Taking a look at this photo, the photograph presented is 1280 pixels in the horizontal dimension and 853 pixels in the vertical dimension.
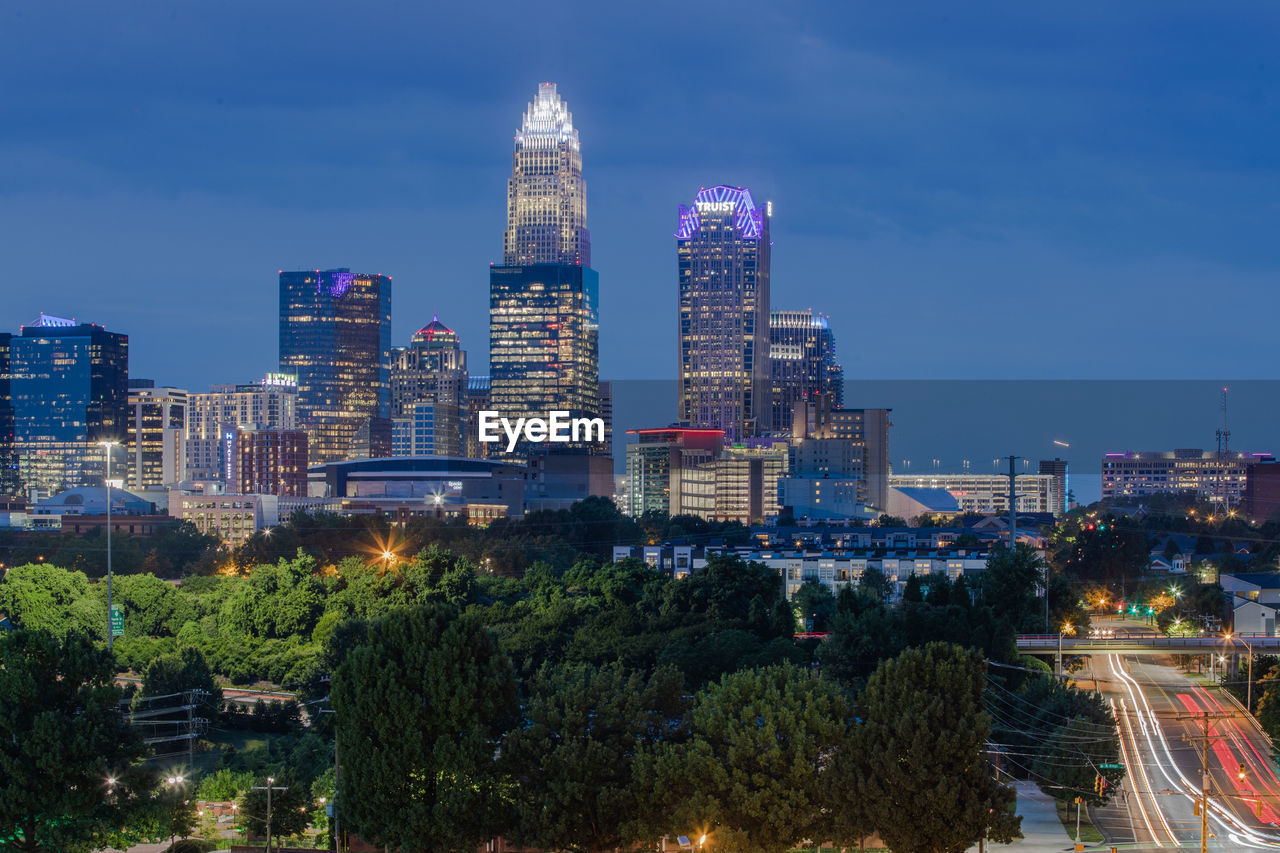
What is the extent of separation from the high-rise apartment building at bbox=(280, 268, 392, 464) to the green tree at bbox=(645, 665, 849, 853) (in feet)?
514

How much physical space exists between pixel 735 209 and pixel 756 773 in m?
145

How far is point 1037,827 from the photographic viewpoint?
2709 cm

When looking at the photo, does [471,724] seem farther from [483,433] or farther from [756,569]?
[483,433]

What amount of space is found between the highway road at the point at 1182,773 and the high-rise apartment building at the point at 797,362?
415 ft

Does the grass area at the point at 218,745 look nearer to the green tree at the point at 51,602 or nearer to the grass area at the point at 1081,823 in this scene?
the green tree at the point at 51,602

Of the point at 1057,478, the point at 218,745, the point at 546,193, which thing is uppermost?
the point at 546,193

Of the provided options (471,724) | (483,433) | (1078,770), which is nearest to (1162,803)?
(1078,770)

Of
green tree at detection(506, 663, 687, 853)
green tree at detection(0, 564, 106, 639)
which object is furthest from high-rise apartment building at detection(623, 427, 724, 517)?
green tree at detection(506, 663, 687, 853)

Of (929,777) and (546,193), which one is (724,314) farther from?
(929,777)

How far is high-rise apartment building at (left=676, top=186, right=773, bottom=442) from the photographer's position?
538ft

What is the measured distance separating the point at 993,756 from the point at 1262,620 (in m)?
24.6

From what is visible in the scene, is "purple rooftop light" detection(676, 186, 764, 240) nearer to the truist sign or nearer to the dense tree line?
the truist sign

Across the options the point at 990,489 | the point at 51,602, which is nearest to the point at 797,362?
the point at 990,489

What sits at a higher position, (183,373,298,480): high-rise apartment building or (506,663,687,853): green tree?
(183,373,298,480): high-rise apartment building
